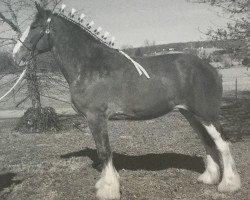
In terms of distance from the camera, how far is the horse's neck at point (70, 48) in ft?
19.9

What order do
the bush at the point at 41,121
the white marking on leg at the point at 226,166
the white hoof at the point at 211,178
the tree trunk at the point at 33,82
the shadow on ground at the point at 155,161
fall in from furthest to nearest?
the bush at the point at 41,121, the tree trunk at the point at 33,82, the shadow on ground at the point at 155,161, the white hoof at the point at 211,178, the white marking on leg at the point at 226,166

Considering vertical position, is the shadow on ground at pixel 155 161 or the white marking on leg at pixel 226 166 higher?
the white marking on leg at pixel 226 166

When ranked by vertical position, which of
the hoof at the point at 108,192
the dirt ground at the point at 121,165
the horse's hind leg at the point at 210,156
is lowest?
the dirt ground at the point at 121,165

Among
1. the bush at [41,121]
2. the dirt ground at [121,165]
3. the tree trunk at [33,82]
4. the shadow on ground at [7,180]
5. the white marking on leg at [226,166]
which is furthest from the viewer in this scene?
the bush at [41,121]

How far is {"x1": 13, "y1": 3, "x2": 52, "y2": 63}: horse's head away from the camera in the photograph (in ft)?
19.9

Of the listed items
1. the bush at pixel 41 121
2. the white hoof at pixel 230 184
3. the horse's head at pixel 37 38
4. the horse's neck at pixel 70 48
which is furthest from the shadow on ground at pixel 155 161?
the bush at pixel 41 121

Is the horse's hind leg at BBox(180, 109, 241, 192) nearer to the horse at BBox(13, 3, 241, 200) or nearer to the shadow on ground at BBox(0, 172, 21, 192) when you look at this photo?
the horse at BBox(13, 3, 241, 200)

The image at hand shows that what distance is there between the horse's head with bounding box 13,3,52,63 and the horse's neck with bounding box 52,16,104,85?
0.12m

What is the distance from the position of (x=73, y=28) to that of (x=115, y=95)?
133cm

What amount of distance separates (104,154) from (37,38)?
218 cm

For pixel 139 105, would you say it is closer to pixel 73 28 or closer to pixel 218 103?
pixel 218 103

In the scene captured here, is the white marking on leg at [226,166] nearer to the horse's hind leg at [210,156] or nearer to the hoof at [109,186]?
the horse's hind leg at [210,156]

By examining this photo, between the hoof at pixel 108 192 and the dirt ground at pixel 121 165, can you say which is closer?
the hoof at pixel 108 192

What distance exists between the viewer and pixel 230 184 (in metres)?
5.87
